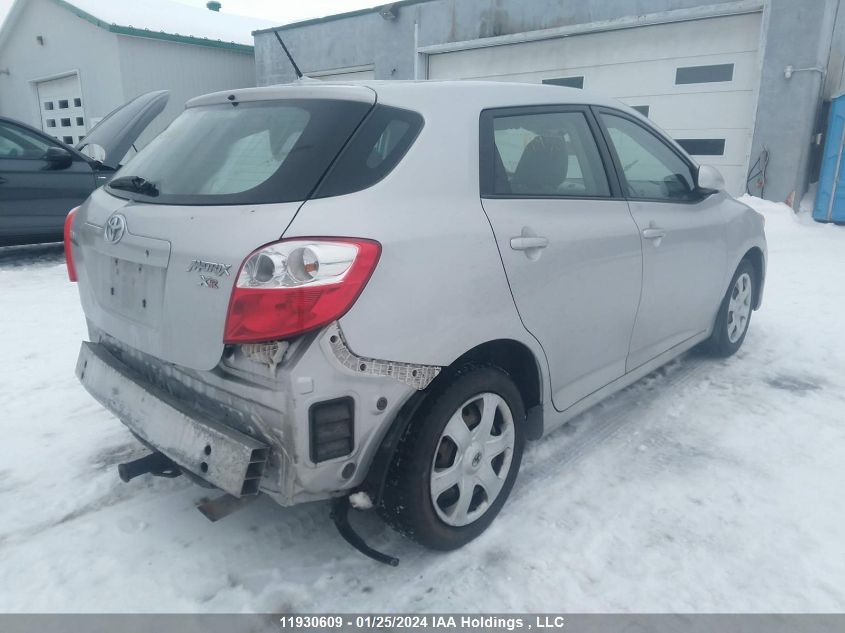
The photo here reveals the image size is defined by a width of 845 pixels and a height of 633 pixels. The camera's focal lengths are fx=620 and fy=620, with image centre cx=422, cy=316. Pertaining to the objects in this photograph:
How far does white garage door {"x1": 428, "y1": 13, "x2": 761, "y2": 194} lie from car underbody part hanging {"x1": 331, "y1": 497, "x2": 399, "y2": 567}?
8.95 meters

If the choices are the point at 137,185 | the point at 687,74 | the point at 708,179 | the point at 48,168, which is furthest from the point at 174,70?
the point at 708,179

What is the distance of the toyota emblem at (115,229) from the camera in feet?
7.18

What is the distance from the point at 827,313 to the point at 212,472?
17.5 feet

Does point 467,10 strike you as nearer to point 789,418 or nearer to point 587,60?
point 587,60

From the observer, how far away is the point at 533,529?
243cm

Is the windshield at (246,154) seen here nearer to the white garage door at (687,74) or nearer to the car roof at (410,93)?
the car roof at (410,93)

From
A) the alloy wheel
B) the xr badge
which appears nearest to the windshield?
the xr badge

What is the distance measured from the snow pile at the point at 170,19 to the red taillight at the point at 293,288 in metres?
14.8

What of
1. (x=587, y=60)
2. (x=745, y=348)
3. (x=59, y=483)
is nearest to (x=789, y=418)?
(x=745, y=348)

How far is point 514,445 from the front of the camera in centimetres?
246

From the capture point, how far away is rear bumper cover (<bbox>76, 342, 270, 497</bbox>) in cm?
184

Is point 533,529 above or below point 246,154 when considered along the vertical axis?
below

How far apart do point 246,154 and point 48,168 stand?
603 cm

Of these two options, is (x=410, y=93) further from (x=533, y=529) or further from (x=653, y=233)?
(x=533, y=529)
